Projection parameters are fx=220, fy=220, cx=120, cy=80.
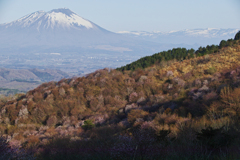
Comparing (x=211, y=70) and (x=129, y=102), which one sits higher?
(x=211, y=70)

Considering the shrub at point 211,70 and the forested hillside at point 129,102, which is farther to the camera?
the shrub at point 211,70

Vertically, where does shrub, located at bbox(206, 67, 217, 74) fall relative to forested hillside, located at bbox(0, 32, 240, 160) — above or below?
above

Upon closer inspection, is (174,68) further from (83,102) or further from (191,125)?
(191,125)

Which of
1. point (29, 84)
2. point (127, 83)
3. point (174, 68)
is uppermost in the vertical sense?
point (174, 68)

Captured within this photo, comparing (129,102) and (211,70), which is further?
(211,70)

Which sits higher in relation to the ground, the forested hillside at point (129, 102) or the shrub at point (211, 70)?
the shrub at point (211, 70)

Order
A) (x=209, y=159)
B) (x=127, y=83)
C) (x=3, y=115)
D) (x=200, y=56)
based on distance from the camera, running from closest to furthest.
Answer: (x=209, y=159) < (x=3, y=115) < (x=127, y=83) < (x=200, y=56)

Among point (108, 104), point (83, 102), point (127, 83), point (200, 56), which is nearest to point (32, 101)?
point (83, 102)

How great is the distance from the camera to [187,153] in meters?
4.53

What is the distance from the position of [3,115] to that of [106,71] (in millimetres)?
12674

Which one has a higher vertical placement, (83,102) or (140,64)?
(140,64)

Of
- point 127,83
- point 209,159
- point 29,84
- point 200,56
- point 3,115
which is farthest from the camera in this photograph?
point 29,84

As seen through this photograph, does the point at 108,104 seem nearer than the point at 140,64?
Yes

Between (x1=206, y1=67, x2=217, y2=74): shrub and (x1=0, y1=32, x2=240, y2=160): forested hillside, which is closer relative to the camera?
(x1=0, y1=32, x2=240, y2=160): forested hillside
